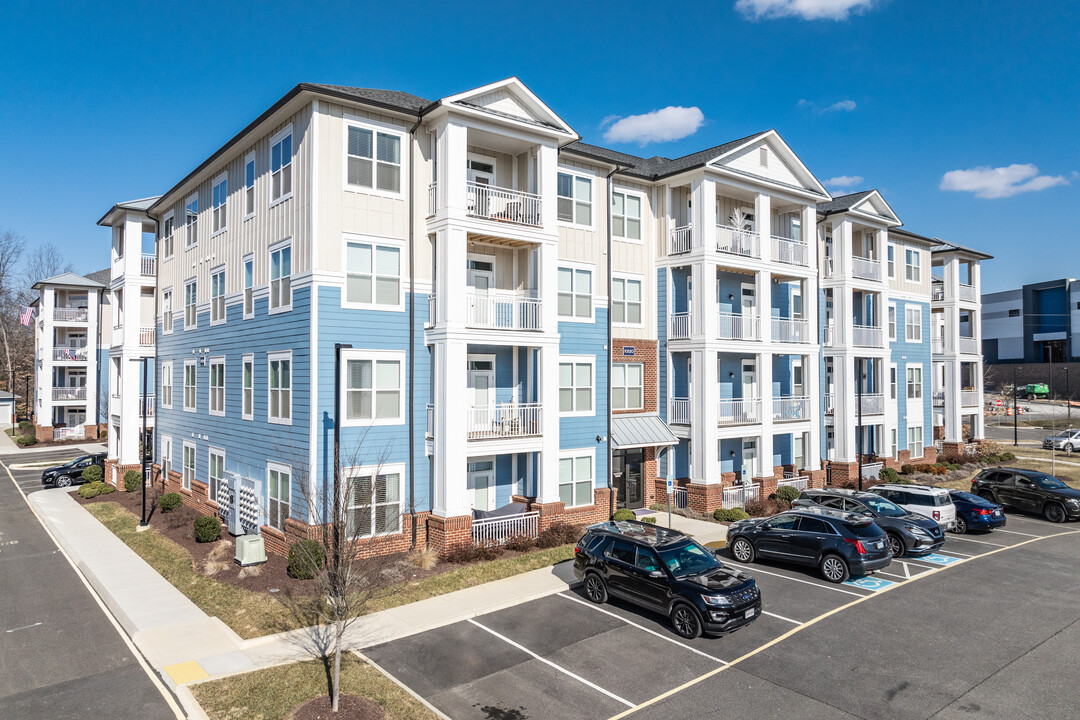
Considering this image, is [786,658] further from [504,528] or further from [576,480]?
[576,480]

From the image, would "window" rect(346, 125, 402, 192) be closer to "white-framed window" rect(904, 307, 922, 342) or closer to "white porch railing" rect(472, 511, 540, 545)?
"white porch railing" rect(472, 511, 540, 545)

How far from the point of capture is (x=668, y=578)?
13375mm

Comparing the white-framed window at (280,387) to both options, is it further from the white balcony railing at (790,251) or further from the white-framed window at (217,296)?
the white balcony railing at (790,251)

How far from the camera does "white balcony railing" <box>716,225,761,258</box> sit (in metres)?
26.3

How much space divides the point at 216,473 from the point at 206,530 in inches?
157

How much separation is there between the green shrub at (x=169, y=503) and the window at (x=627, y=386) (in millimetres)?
17080

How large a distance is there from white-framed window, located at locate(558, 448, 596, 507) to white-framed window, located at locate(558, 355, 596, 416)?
1.45m

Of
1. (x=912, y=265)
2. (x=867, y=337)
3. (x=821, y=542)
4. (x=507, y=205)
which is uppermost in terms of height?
(x=912, y=265)

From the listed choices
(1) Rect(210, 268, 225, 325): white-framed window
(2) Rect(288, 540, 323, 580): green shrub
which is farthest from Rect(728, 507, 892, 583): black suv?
(1) Rect(210, 268, 225, 325): white-framed window

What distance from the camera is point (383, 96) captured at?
19844mm

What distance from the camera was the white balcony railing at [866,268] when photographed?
107ft

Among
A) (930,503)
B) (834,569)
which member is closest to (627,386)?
Result: (834,569)

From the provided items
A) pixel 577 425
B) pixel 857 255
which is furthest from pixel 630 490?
pixel 857 255

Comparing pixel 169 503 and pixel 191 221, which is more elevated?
pixel 191 221
